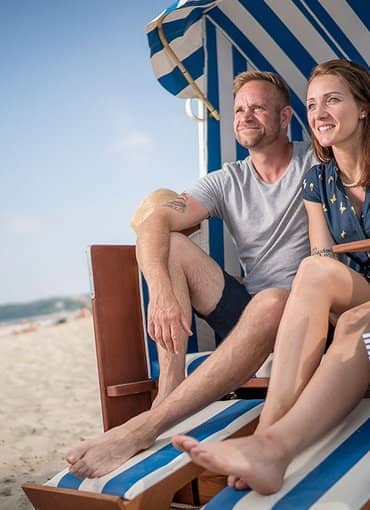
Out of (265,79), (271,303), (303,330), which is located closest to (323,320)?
(303,330)

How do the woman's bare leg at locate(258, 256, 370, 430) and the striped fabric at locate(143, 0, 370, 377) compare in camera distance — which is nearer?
the woman's bare leg at locate(258, 256, 370, 430)

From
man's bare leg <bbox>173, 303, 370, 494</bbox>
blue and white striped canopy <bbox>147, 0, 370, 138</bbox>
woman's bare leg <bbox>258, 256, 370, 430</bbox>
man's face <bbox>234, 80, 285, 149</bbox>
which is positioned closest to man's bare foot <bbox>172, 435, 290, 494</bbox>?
man's bare leg <bbox>173, 303, 370, 494</bbox>

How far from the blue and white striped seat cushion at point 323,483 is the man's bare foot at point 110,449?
0.37 metres

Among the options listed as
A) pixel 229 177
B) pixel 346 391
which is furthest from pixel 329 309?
A: pixel 229 177

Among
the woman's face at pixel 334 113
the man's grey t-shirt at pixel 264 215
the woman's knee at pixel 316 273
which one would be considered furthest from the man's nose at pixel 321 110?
the woman's knee at pixel 316 273

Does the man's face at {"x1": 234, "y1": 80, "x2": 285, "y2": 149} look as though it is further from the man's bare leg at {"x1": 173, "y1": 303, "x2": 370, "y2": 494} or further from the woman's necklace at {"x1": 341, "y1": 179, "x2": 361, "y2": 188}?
the man's bare leg at {"x1": 173, "y1": 303, "x2": 370, "y2": 494}

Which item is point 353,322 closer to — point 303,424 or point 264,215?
point 303,424

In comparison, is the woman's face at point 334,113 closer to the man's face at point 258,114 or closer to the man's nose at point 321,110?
the man's nose at point 321,110

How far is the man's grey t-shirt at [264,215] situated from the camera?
8.46 ft

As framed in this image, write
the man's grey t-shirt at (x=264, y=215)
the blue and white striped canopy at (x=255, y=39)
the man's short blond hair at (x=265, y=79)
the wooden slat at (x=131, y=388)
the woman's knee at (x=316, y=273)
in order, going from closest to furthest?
the woman's knee at (x=316, y=273) < the wooden slat at (x=131, y=388) < the man's grey t-shirt at (x=264, y=215) < the man's short blond hair at (x=265, y=79) < the blue and white striped canopy at (x=255, y=39)

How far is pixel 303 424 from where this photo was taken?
1.53m

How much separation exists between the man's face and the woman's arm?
1.44ft

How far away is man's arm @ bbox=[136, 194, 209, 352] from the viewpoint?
2.10 meters

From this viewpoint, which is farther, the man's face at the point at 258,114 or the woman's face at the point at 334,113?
the man's face at the point at 258,114
